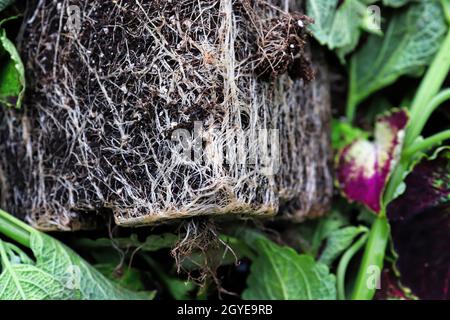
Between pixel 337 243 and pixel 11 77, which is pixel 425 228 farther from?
pixel 11 77

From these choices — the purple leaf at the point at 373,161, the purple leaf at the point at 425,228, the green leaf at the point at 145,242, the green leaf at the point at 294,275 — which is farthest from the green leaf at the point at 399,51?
the green leaf at the point at 145,242

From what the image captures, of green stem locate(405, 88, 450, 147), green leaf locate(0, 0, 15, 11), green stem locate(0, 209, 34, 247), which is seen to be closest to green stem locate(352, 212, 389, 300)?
green stem locate(405, 88, 450, 147)

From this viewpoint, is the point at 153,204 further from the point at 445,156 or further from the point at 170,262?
the point at 445,156

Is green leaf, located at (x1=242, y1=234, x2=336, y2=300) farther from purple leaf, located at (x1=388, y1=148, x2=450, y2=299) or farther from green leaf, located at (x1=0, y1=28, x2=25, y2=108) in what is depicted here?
green leaf, located at (x1=0, y1=28, x2=25, y2=108)

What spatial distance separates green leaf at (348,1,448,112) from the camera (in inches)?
43.3

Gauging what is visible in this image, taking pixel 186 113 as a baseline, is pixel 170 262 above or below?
below

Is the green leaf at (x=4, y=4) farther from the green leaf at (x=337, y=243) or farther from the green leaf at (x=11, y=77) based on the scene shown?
the green leaf at (x=337, y=243)

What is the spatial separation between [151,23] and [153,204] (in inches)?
8.8

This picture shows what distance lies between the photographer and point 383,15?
114 cm

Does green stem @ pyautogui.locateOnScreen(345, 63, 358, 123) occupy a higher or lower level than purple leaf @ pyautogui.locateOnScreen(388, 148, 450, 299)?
higher

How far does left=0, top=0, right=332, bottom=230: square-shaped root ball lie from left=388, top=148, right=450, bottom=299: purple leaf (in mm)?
199

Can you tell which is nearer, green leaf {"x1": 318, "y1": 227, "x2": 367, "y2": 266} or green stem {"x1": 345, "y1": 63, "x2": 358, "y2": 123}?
green leaf {"x1": 318, "y1": 227, "x2": 367, "y2": 266}

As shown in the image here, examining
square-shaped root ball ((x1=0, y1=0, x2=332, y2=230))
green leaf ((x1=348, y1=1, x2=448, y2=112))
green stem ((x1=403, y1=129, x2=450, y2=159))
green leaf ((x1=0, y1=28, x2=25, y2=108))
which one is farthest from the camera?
green leaf ((x1=348, y1=1, x2=448, y2=112))
